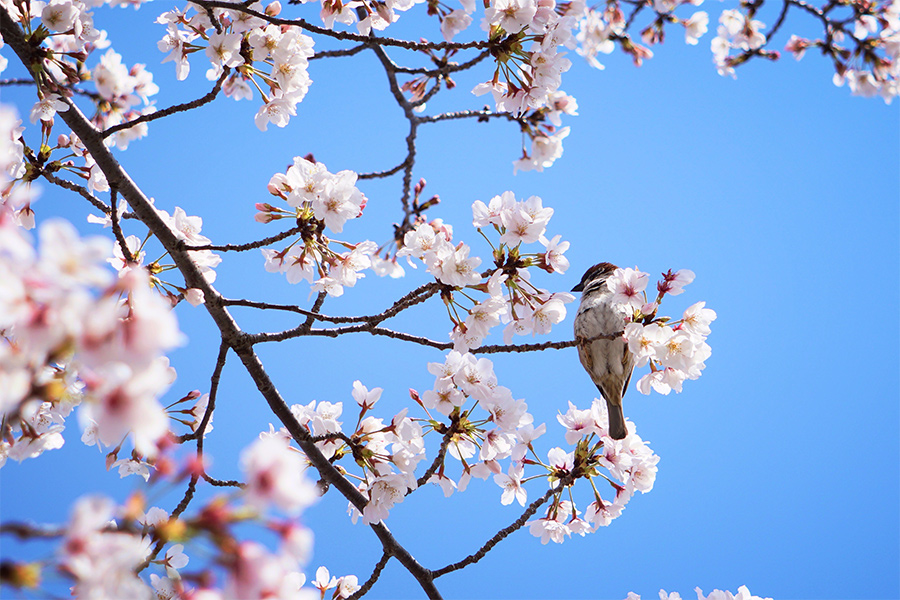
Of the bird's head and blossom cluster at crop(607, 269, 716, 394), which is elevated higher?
the bird's head

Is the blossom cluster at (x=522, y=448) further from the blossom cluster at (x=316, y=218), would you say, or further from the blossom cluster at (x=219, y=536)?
the blossom cluster at (x=219, y=536)

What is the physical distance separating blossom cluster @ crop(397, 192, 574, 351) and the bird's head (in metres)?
1.84

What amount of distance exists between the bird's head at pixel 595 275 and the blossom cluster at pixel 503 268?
1840 millimetres

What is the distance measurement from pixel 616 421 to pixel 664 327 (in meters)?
1.23

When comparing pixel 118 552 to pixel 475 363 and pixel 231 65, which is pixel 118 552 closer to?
pixel 475 363

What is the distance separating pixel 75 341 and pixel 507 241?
196 centimetres

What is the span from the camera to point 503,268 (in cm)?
275

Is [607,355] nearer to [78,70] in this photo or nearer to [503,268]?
[503,268]

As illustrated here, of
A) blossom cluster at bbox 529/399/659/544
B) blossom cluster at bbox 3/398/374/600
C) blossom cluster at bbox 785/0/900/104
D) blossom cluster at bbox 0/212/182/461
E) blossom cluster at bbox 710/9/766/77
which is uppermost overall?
blossom cluster at bbox 710/9/766/77

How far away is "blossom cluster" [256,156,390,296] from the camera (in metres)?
2.64

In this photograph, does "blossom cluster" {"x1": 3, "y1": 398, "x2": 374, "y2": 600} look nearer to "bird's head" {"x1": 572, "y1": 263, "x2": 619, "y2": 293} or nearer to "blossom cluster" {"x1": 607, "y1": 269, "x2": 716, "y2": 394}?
"blossom cluster" {"x1": 607, "y1": 269, "x2": 716, "y2": 394}

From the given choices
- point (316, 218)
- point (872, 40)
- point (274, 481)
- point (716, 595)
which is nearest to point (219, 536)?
point (274, 481)

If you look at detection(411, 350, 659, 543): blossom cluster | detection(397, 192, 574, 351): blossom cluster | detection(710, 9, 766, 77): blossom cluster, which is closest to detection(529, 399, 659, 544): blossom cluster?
detection(411, 350, 659, 543): blossom cluster

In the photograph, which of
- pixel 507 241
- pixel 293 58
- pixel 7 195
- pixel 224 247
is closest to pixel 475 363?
pixel 507 241
